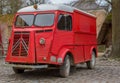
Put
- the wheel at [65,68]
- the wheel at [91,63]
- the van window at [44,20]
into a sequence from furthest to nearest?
the wheel at [91,63] → the wheel at [65,68] → the van window at [44,20]

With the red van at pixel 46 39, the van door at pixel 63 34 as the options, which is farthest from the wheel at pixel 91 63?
the van door at pixel 63 34

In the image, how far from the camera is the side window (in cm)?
1337

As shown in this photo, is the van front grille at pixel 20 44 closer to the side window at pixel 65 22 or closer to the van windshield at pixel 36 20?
the van windshield at pixel 36 20

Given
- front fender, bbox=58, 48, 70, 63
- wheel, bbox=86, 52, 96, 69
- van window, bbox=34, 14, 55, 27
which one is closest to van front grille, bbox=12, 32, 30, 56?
van window, bbox=34, 14, 55, 27

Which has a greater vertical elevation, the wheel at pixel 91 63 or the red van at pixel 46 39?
the red van at pixel 46 39

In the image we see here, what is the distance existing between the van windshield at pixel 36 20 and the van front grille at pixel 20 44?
57cm

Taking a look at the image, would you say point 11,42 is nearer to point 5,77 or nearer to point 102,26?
point 5,77

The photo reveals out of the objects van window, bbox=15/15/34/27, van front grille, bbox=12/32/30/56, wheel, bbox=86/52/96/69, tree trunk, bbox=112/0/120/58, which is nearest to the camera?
van front grille, bbox=12/32/30/56

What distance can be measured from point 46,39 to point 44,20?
0.95 m

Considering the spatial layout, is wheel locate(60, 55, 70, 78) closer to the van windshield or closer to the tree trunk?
the van windshield

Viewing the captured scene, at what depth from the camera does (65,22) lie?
13672 mm

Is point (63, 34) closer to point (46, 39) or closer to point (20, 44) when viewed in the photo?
point (46, 39)

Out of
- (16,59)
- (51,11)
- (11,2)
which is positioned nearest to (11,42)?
(16,59)

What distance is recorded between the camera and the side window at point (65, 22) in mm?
13369
